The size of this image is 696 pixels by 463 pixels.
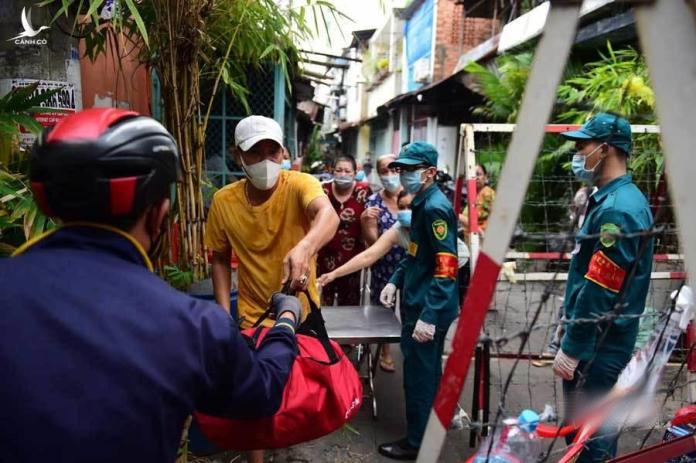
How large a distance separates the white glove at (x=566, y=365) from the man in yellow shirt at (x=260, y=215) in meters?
1.22

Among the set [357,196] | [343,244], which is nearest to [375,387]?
[343,244]

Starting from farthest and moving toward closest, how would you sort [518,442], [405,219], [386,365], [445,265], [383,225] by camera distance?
1. [386,365]
2. [383,225]
3. [405,219]
4. [445,265]
5. [518,442]

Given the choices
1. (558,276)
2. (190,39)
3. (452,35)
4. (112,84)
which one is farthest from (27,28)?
(452,35)

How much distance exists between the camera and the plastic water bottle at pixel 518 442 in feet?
6.08

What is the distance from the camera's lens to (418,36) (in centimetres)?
1897

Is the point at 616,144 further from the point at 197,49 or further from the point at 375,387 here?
the point at 375,387

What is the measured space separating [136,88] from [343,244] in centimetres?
232

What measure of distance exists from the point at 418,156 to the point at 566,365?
156 centimetres

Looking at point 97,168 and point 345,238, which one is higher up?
point 97,168

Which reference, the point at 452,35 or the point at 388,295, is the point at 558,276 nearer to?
the point at 388,295

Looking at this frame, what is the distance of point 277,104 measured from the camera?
5.46 meters

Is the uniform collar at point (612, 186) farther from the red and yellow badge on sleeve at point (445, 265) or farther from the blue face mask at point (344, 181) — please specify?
the blue face mask at point (344, 181)

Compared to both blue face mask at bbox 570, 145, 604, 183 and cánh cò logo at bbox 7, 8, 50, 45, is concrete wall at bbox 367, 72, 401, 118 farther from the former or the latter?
blue face mask at bbox 570, 145, 604, 183

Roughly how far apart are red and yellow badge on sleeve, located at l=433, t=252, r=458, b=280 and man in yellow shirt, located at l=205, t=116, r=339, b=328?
0.77m
